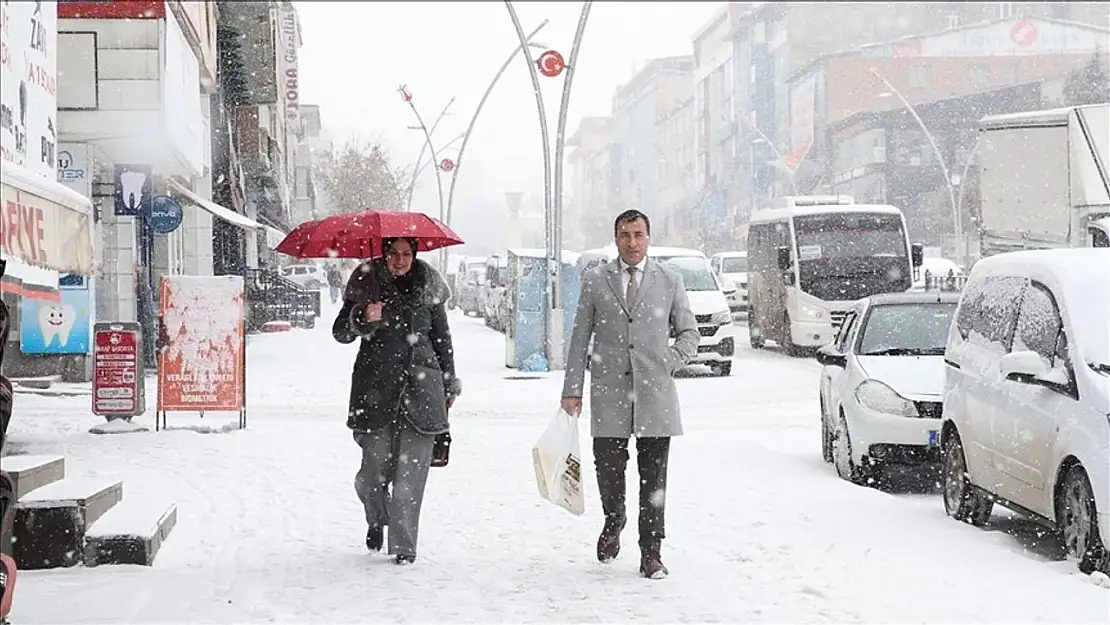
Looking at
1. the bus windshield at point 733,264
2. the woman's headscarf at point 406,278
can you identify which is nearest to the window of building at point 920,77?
the bus windshield at point 733,264

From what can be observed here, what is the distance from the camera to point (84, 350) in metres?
23.4

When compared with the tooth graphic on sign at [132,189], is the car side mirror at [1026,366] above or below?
below

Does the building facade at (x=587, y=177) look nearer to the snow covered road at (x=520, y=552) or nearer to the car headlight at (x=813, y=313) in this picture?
the car headlight at (x=813, y=313)

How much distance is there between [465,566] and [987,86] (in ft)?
253

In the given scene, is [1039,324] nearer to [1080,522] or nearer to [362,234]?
[1080,522]

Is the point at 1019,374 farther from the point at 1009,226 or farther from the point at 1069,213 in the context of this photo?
the point at 1009,226

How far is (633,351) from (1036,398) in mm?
2452

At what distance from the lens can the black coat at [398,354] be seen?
27.7 ft

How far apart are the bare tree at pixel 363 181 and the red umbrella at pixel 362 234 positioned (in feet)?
225

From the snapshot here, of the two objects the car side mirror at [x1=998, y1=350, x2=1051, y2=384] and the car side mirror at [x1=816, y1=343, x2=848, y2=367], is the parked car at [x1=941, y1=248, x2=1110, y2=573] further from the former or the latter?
the car side mirror at [x1=816, y1=343, x2=848, y2=367]

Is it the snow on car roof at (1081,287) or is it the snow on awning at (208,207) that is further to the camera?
the snow on awning at (208,207)

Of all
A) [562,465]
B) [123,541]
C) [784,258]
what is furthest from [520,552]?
[784,258]

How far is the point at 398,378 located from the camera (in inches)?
333

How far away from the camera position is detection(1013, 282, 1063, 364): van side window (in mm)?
9242
